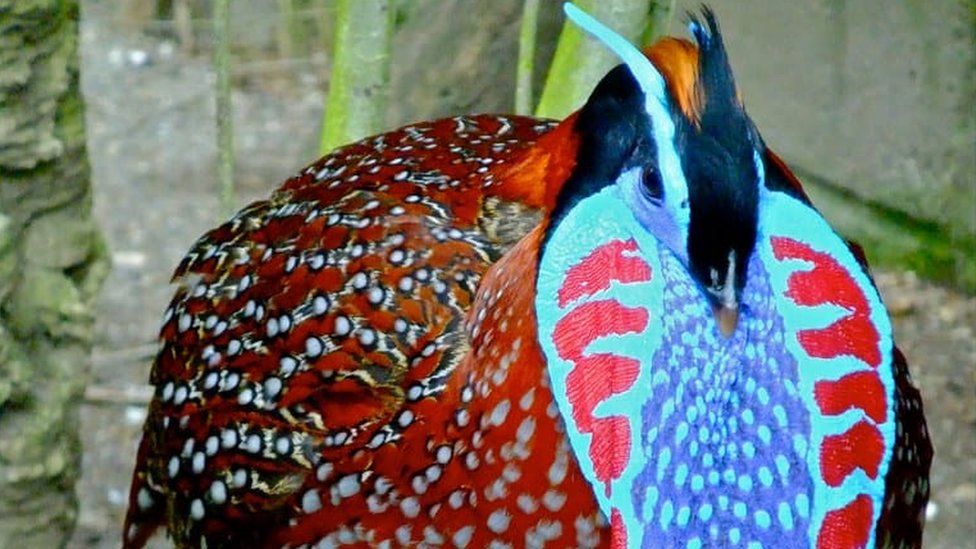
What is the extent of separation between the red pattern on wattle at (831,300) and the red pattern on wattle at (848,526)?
0.17 metres

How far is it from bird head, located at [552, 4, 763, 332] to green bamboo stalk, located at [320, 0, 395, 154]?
1343mm

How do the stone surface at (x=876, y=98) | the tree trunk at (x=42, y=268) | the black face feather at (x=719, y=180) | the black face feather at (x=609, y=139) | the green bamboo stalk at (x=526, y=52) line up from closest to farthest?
the black face feather at (x=719, y=180) → the black face feather at (x=609, y=139) → the tree trunk at (x=42, y=268) → the green bamboo stalk at (x=526, y=52) → the stone surface at (x=876, y=98)

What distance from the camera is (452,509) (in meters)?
2.11

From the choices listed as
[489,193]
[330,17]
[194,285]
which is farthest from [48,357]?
[330,17]

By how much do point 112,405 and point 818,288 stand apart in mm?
3092

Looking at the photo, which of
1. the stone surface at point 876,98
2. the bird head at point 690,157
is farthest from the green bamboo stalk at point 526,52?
the bird head at point 690,157

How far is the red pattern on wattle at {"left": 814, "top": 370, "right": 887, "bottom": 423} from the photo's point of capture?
1.83 metres

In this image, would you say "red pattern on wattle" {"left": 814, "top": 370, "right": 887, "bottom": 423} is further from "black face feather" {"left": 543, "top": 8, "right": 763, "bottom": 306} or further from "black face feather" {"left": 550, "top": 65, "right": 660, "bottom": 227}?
"black face feather" {"left": 550, "top": 65, "right": 660, "bottom": 227}

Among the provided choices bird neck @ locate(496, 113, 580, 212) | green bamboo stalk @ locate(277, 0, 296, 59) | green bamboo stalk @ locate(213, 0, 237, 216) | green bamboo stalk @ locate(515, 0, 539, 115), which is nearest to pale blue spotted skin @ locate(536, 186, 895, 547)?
bird neck @ locate(496, 113, 580, 212)

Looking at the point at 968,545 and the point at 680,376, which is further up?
the point at 680,376

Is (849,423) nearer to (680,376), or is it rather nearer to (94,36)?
(680,376)

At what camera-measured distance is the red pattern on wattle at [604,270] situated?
6.11 feet

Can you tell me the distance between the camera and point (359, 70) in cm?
322

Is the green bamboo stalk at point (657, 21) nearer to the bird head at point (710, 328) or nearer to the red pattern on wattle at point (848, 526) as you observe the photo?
the bird head at point (710, 328)
